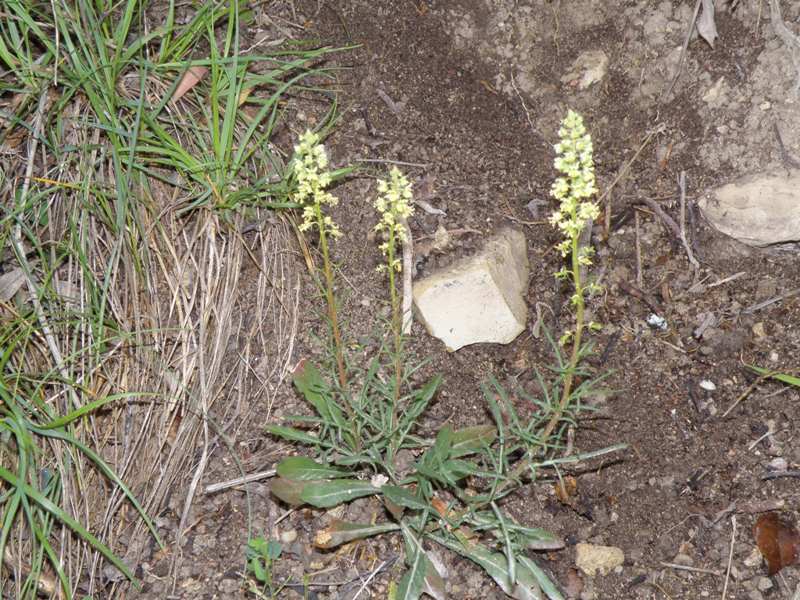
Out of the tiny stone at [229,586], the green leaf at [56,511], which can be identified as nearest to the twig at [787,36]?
the tiny stone at [229,586]

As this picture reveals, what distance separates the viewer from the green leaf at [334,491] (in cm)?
278

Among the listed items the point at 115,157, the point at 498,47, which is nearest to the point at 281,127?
the point at 115,157

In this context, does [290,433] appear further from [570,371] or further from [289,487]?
[570,371]

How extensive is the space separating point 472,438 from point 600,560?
595 mm

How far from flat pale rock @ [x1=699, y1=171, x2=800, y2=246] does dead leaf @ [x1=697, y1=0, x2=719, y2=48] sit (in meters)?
0.63

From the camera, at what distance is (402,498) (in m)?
2.65

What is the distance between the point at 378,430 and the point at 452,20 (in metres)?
1.97

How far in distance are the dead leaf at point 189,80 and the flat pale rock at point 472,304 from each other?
1262 millimetres

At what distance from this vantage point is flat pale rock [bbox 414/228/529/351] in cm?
321

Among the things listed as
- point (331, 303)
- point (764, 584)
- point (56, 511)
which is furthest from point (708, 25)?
point (56, 511)

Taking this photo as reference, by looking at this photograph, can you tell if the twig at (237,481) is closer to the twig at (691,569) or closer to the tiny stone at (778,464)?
the twig at (691,569)

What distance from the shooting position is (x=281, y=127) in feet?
11.8

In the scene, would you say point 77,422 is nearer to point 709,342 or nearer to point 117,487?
point 117,487

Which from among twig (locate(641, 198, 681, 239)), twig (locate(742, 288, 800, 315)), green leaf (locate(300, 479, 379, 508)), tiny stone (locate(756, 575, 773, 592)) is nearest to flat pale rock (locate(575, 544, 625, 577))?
tiny stone (locate(756, 575, 773, 592))
